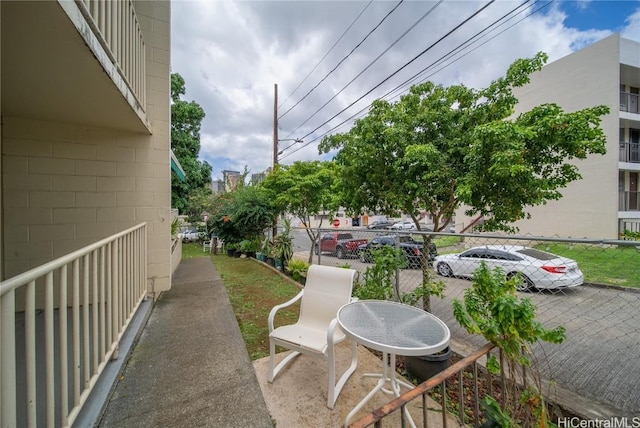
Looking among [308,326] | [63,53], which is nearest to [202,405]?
[308,326]

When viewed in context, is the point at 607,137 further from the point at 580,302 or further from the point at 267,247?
the point at 267,247

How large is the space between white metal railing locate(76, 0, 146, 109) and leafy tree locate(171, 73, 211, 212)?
35.3 ft

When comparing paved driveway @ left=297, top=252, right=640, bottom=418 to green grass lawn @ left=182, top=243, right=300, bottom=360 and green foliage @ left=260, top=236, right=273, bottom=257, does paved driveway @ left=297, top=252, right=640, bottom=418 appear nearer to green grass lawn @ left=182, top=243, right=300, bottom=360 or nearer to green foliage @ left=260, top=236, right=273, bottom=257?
green grass lawn @ left=182, top=243, right=300, bottom=360

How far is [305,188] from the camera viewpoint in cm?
700

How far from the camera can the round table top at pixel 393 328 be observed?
1649mm

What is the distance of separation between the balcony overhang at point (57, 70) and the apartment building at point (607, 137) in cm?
1371

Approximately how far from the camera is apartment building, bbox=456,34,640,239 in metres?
9.28

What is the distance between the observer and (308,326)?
247 centimetres

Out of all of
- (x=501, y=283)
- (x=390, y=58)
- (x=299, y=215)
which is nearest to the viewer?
(x=501, y=283)

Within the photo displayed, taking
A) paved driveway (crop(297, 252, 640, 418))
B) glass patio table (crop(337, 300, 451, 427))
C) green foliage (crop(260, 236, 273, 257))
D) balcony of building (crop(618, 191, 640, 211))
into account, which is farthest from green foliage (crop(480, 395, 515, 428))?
balcony of building (crop(618, 191, 640, 211))

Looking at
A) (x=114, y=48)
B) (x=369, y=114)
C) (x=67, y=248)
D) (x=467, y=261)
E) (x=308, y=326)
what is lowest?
(x=308, y=326)

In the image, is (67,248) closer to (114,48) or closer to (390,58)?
(114,48)

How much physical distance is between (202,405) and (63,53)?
254 centimetres

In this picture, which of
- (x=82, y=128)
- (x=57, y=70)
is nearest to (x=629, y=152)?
(x=57, y=70)
